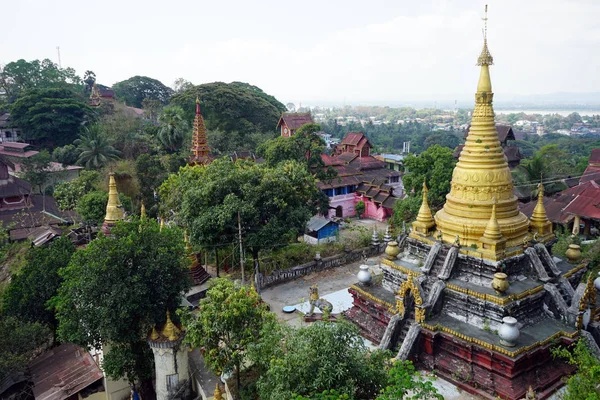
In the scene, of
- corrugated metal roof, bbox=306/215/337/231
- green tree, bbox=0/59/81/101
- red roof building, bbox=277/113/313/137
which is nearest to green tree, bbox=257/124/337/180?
corrugated metal roof, bbox=306/215/337/231

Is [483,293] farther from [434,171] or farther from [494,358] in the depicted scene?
[434,171]

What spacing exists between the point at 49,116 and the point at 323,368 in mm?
50386

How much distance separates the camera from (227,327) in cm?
1271

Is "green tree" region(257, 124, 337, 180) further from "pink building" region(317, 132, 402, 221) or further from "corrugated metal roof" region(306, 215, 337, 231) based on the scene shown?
"pink building" region(317, 132, 402, 221)

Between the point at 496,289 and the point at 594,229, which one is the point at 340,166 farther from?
the point at 496,289

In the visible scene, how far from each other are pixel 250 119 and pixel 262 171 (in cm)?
3993

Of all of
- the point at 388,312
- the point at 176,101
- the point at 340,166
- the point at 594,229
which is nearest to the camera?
the point at 388,312

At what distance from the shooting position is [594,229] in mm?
28953

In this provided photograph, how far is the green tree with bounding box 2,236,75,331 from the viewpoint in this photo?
19.0 meters

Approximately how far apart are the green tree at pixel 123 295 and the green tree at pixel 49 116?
40.6 meters

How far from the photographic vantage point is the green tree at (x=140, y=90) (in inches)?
3391

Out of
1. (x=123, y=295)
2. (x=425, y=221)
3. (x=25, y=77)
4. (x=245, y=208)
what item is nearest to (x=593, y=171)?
(x=425, y=221)

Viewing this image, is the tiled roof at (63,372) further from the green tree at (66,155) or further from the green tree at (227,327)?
the green tree at (66,155)

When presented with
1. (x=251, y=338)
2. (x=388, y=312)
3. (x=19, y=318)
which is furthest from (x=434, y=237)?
(x=19, y=318)
